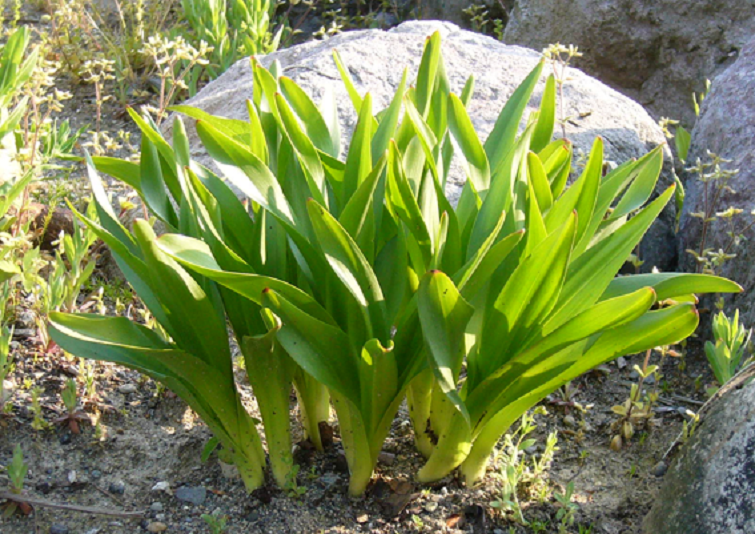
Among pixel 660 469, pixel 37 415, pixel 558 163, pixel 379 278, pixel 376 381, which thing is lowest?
pixel 660 469

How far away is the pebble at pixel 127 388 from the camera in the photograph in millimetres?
2398

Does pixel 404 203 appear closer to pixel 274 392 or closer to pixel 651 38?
pixel 274 392

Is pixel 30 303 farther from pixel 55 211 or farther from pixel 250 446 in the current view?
pixel 250 446

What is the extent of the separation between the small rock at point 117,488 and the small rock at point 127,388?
0.37 meters

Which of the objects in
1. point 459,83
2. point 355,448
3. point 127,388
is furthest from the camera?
point 459,83

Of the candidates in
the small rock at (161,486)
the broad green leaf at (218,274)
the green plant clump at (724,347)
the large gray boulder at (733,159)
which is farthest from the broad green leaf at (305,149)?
the large gray boulder at (733,159)

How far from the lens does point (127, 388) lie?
7.91 ft

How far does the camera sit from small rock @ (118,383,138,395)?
240cm

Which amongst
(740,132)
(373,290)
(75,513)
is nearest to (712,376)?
(740,132)

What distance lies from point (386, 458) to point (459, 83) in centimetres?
163

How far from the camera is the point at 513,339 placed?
1.78 m

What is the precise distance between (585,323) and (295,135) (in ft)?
2.36

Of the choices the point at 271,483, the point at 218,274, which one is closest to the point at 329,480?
the point at 271,483

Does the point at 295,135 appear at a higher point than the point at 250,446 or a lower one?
higher
